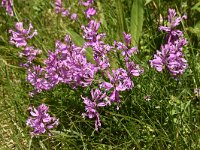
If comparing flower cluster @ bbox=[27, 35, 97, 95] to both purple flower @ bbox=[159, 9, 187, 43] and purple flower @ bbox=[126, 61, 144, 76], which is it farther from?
purple flower @ bbox=[159, 9, 187, 43]

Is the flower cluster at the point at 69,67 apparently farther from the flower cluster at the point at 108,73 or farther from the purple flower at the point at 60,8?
the purple flower at the point at 60,8

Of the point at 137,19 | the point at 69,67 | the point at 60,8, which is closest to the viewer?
the point at 69,67

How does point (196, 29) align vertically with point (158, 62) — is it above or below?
above

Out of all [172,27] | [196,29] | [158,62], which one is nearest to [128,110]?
[158,62]

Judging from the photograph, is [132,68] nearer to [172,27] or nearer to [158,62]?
[158,62]

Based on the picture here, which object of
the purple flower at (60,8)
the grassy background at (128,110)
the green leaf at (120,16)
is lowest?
the grassy background at (128,110)

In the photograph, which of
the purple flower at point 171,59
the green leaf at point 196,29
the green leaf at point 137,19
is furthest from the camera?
the green leaf at point 137,19

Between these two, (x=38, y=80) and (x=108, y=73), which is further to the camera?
(x=38, y=80)

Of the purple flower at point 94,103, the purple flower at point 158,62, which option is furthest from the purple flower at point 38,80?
the purple flower at point 158,62

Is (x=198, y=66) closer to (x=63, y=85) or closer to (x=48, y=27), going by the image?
(x=63, y=85)
